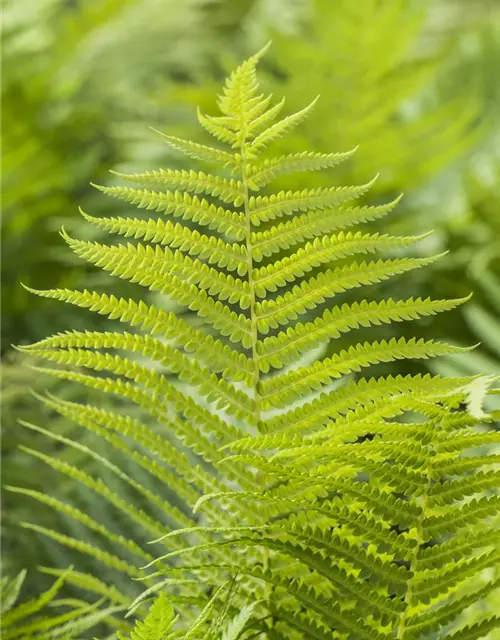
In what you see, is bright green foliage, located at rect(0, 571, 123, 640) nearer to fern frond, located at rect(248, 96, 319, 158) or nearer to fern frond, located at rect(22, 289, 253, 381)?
fern frond, located at rect(22, 289, 253, 381)

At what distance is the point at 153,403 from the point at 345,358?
0.10 meters

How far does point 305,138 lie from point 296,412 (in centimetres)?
79

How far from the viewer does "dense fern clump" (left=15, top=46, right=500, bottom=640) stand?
13.9 inches

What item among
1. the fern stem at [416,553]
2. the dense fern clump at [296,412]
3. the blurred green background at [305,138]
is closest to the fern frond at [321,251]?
the dense fern clump at [296,412]

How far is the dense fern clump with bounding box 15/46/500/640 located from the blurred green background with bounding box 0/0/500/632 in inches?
17.5

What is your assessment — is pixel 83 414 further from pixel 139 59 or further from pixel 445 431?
pixel 139 59

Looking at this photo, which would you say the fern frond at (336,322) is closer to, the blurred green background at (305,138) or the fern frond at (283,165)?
the fern frond at (283,165)

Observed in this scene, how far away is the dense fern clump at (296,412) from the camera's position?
354mm

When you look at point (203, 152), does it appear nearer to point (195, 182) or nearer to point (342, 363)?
point (195, 182)

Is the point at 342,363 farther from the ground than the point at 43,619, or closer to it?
farther from the ground

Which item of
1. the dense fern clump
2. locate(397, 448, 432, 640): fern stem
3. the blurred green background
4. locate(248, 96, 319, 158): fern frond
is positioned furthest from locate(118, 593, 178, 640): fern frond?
the blurred green background

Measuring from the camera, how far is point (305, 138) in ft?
3.71

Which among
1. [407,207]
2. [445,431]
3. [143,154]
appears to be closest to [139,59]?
[143,154]

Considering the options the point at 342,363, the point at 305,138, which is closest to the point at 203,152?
the point at 342,363
